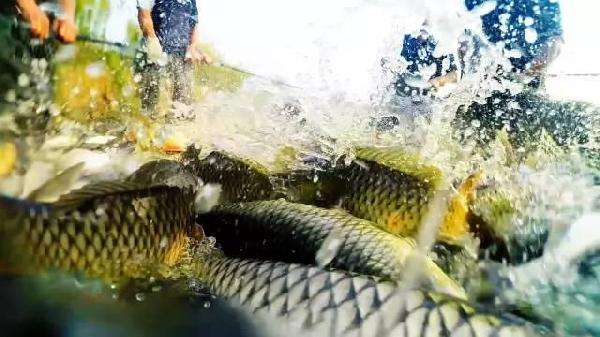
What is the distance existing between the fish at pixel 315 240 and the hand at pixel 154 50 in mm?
2273

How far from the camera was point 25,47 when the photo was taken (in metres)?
2.03

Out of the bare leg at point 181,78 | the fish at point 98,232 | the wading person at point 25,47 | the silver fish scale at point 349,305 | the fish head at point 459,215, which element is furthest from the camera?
the bare leg at point 181,78

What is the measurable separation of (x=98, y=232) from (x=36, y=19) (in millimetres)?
1359

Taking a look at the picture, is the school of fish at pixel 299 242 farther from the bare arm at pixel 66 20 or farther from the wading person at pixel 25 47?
the bare arm at pixel 66 20

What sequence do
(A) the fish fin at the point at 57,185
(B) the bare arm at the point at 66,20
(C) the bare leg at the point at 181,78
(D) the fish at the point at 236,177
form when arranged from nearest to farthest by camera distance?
(A) the fish fin at the point at 57,185 < (D) the fish at the point at 236,177 < (B) the bare arm at the point at 66,20 < (C) the bare leg at the point at 181,78

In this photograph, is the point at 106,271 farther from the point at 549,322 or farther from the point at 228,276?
the point at 549,322

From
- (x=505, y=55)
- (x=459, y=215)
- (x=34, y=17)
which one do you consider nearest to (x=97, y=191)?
(x=459, y=215)

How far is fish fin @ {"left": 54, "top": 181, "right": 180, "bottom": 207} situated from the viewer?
829 millimetres

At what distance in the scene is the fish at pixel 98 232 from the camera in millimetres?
763

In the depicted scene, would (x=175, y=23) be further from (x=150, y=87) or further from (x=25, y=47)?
(x=25, y=47)

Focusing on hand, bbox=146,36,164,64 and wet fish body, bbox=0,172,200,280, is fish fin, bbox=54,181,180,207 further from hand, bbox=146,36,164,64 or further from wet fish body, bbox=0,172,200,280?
hand, bbox=146,36,164,64

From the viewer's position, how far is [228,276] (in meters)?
0.77

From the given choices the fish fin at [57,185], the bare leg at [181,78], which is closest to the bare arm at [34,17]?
the bare leg at [181,78]

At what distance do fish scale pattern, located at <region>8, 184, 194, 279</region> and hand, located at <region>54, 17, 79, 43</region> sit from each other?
145cm
